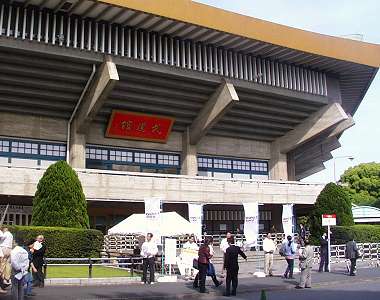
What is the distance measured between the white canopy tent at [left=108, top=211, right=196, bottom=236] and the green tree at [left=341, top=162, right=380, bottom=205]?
5975 centimetres

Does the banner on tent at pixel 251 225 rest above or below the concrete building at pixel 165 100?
below

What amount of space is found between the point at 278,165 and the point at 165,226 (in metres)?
24.7

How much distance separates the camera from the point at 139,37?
32500 millimetres

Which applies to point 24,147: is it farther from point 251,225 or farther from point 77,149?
point 251,225

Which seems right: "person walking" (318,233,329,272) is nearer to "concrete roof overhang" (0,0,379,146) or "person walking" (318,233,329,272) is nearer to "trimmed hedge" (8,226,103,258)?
"trimmed hedge" (8,226,103,258)

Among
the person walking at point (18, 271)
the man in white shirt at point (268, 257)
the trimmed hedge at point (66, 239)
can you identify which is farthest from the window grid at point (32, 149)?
the person walking at point (18, 271)

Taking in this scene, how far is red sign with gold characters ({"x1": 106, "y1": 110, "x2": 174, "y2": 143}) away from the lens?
36188 millimetres

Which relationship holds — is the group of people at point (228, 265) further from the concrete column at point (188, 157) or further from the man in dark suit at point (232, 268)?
the concrete column at point (188, 157)

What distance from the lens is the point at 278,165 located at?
44188 millimetres

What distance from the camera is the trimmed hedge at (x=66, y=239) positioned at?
21.5 m

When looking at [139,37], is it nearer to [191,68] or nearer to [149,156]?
[191,68]

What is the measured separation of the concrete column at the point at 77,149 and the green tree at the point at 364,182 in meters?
52.3

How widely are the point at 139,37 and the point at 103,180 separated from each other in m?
9.41

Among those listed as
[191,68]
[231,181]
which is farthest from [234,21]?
[231,181]
